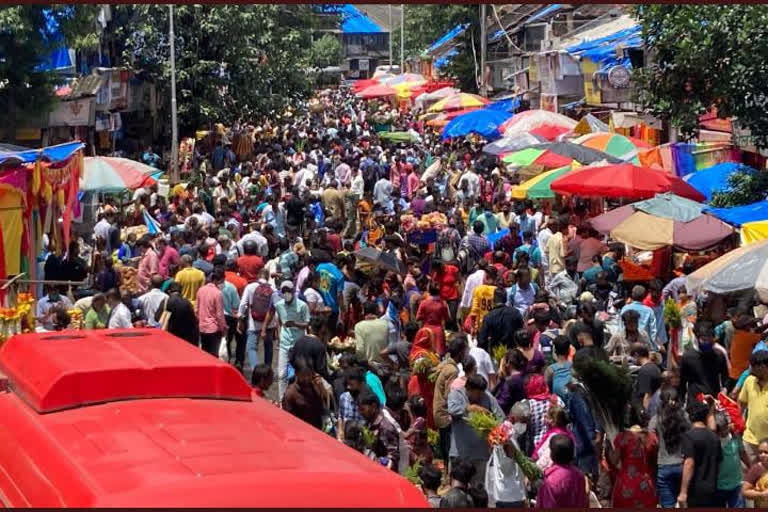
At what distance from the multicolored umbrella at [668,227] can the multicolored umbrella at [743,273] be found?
2.89 m

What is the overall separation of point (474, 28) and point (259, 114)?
1495 cm

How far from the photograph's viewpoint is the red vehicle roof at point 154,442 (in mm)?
5176

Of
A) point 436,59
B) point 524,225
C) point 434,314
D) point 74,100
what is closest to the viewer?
point 434,314

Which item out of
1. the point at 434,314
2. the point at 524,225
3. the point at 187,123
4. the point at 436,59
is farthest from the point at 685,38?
the point at 436,59

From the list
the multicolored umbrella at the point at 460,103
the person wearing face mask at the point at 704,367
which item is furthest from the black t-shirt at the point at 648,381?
the multicolored umbrella at the point at 460,103

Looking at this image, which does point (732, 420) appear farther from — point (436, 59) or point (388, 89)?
point (436, 59)

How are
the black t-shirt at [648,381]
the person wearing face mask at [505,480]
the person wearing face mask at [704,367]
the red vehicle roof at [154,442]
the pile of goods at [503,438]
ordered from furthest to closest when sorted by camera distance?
the person wearing face mask at [704,367], the black t-shirt at [648,381], the person wearing face mask at [505,480], the pile of goods at [503,438], the red vehicle roof at [154,442]

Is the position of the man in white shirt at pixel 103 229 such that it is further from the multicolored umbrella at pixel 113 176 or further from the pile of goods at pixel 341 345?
the pile of goods at pixel 341 345

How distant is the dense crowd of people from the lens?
27.8 ft

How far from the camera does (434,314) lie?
40.8ft

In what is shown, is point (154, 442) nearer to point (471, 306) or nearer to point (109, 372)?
point (109, 372)

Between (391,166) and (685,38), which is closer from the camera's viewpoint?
(685,38)

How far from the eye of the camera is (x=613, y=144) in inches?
916

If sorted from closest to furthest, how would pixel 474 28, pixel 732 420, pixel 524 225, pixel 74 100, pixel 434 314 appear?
pixel 732 420 → pixel 434 314 → pixel 524 225 → pixel 74 100 → pixel 474 28
